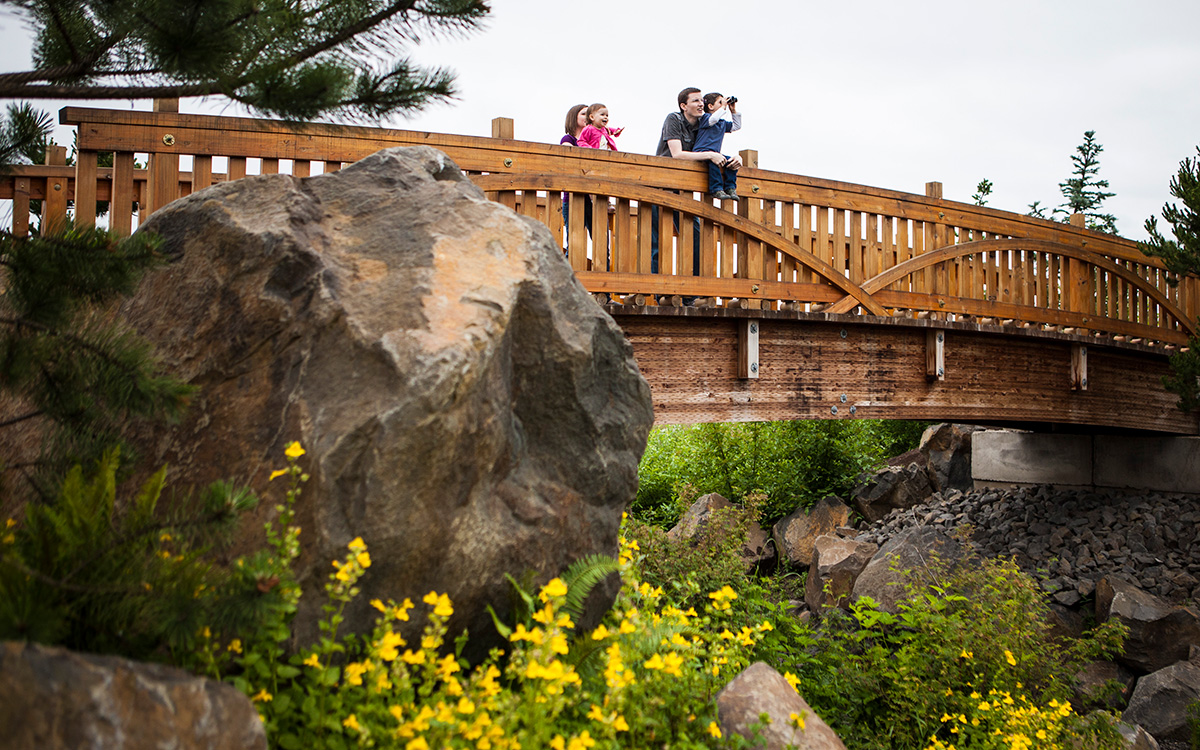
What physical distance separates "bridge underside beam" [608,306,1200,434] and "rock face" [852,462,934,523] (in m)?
4.04

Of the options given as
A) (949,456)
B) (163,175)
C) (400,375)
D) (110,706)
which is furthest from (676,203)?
(949,456)

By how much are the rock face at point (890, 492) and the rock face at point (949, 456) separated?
1.04ft

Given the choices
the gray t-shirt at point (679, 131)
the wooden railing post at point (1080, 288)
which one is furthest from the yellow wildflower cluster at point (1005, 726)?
the wooden railing post at point (1080, 288)

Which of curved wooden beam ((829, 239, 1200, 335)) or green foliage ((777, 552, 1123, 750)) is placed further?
curved wooden beam ((829, 239, 1200, 335))

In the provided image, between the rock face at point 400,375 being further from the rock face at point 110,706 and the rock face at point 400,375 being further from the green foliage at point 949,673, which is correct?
the green foliage at point 949,673

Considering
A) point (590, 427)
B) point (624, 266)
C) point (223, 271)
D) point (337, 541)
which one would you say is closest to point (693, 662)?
point (590, 427)

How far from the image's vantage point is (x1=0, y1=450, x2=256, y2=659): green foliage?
1.99m

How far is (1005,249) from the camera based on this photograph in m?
8.26

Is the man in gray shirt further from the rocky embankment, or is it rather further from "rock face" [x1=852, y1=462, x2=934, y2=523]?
"rock face" [x1=852, y1=462, x2=934, y2=523]

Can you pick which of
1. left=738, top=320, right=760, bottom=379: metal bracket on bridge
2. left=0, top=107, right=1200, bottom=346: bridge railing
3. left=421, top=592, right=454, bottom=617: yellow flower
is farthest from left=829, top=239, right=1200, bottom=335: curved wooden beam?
left=421, top=592, right=454, bottom=617: yellow flower

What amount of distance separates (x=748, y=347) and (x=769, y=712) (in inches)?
155

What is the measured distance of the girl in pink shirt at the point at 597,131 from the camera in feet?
23.2

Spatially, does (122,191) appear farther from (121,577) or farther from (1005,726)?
(1005,726)

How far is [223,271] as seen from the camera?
3244 millimetres
